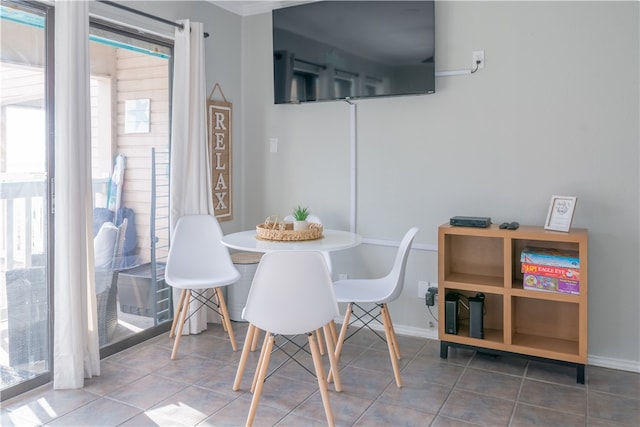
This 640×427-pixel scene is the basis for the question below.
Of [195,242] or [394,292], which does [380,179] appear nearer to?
[394,292]

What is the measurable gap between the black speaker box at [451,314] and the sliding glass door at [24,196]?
2341 mm

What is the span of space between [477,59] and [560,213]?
1139 mm

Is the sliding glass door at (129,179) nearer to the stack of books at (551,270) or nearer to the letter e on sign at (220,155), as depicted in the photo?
the letter e on sign at (220,155)

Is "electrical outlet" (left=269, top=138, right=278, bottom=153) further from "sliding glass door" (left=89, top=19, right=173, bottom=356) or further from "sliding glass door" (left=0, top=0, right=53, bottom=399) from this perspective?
"sliding glass door" (left=0, top=0, right=53, bottom=399)

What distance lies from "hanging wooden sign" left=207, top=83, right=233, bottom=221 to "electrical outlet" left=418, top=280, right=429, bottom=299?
1640 mm

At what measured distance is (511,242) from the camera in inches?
115

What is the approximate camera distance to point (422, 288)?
356cm

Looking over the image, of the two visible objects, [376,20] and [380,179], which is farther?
[380,179]

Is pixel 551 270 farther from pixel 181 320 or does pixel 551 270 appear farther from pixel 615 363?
pixel 181 320

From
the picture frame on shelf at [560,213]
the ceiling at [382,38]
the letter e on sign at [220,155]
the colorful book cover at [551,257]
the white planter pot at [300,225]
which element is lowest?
the colorful book cover at [551,257]

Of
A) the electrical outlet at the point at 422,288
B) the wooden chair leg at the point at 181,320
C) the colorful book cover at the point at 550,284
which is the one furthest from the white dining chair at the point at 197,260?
the colorful book cover at the point at 550,284

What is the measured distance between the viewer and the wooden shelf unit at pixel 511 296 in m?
2.81

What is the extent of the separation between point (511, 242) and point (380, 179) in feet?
3.58

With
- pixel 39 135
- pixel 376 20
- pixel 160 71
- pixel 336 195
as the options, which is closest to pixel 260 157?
pixel 336 195
